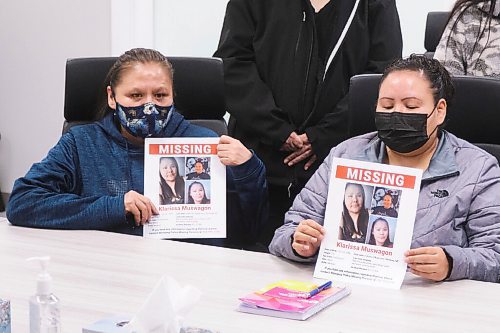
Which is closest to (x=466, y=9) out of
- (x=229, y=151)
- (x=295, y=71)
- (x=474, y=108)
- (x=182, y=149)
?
(x=474, y=108)

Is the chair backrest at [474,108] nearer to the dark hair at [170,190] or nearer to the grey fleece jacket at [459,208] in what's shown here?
the grey fleece jacket at [459,208]

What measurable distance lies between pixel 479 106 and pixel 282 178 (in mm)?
916

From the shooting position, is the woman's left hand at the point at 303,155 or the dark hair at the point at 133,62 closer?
the dark hair at the point at 133,62

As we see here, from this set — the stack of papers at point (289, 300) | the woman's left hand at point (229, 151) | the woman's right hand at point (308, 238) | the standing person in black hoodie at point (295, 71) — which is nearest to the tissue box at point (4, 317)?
the stack of papers at point (289, 300)

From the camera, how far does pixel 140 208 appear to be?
224 cm

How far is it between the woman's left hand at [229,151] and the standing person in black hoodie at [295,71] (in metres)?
0.63

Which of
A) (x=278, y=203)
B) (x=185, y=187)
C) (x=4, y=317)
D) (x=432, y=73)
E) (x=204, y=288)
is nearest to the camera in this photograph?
(x=4, y=317)

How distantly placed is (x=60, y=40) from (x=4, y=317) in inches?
138

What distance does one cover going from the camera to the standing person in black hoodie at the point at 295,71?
2926mm

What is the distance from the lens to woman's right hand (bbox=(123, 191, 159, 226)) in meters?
2.24

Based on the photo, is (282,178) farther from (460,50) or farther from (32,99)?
(32,99)

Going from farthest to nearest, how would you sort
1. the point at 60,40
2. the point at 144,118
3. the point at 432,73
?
the point at 60,40 < the point at 144,118 < the point at 432,73

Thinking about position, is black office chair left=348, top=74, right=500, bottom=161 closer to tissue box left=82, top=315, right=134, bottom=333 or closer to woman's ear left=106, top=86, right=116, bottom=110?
woman's ear left=106, top=86, right=116, bottom=110

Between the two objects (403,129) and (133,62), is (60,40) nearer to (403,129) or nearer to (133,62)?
(133,62)
